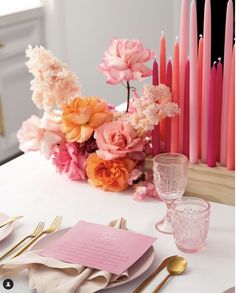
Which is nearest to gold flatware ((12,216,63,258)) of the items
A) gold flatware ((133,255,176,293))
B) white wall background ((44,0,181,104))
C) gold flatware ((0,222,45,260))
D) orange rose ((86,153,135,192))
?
gold flatware ((0,222,45,260))

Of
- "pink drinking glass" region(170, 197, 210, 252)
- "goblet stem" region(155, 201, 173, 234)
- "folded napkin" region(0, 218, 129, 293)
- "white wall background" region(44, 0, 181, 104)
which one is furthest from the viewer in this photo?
"white wall background" region(44, 0, 181, 104)

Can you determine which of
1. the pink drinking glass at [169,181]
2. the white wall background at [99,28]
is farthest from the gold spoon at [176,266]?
the white wall background at [99,28]

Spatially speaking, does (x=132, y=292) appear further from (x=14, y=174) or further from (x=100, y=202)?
(x=14, y=174)

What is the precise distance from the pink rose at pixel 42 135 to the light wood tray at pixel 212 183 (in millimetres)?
375

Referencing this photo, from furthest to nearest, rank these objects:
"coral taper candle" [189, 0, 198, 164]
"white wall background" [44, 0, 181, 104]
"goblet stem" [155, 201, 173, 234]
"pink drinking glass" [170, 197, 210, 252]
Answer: "white wall background" [44, 0, 181, 104] → "coral taper candle" [189, 0, 198, 164] → "goblet stem" [155, 201, 173, 234] → "pink drinking glass" [170, 197, 210, 252]

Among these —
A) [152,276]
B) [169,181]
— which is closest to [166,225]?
[169,181]

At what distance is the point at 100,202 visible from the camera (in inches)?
58.4

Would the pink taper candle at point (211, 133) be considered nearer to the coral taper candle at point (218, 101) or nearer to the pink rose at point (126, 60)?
the coral taper candle at point (218, 101)

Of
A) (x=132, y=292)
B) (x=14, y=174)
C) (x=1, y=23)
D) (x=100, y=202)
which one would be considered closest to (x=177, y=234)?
(x=132, y=292)

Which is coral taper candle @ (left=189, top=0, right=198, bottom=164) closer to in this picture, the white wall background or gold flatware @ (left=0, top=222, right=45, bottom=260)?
gold flatware @ (left=0, top=222, right=45, bottom=260)

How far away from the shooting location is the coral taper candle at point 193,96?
1428 mm

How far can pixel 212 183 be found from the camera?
1.46m

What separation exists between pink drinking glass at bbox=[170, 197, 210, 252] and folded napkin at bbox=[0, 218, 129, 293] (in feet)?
0.55

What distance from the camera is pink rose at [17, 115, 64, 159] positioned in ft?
5.17
